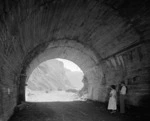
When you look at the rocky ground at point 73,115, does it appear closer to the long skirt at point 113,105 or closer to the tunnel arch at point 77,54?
the long skirt at point 113,105

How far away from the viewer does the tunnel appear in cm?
484

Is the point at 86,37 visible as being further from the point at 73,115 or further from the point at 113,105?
the point at 73,115

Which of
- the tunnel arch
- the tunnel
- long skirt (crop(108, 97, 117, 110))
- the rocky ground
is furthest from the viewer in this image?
the tunnel arch

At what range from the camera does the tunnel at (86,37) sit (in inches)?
190

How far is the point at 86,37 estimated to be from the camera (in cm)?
908

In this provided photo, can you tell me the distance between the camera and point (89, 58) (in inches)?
474

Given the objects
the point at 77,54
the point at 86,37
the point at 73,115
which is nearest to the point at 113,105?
the point at 73,115

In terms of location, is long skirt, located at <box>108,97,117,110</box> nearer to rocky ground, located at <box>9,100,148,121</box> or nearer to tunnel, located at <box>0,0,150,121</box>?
rocky ground, located at <box>9,100,148,121</box>

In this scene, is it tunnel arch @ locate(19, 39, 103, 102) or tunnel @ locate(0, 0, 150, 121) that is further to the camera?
tunnel arch @ locate(19, 39, 103, 102)

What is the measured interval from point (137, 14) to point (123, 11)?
0.55m

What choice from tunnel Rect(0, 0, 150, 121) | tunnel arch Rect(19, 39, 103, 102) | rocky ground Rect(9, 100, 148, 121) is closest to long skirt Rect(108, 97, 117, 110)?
rocky ground Rect(9, 100, 148, 121)

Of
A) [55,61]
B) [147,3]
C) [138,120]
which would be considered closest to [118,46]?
[147,3]

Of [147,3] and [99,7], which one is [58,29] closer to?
[99,7]

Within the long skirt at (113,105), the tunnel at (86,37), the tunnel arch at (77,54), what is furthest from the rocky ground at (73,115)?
the tunnel arch at (77,54)
